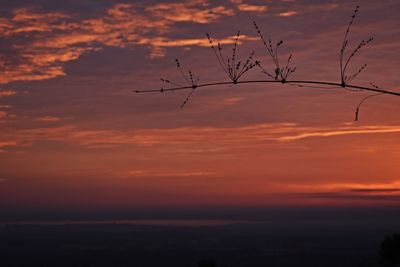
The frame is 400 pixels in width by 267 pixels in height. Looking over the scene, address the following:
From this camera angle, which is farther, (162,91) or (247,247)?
(247,247)

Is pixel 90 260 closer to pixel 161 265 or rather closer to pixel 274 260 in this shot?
pixel 161 265

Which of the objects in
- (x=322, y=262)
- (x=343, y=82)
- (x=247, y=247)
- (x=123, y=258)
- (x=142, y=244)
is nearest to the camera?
(x=343, y=82)

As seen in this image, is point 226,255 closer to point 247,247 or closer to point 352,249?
point 247,247

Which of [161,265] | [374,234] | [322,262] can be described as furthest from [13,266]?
[374,234]

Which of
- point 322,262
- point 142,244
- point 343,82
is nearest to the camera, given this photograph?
point 343,82

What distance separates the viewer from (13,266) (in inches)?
5763

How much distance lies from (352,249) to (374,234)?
3897cm

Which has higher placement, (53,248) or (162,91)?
(162,91)

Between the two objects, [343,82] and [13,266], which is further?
[13,266]

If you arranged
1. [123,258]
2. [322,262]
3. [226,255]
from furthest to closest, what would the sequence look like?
[123,258], [226,255], [322,262]

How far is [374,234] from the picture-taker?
199375mm

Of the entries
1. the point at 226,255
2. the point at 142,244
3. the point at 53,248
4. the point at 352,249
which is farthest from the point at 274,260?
the point at 53,248

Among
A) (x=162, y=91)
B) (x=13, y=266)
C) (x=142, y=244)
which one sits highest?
(x=162, y=91)

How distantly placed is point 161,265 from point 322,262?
133 ft
